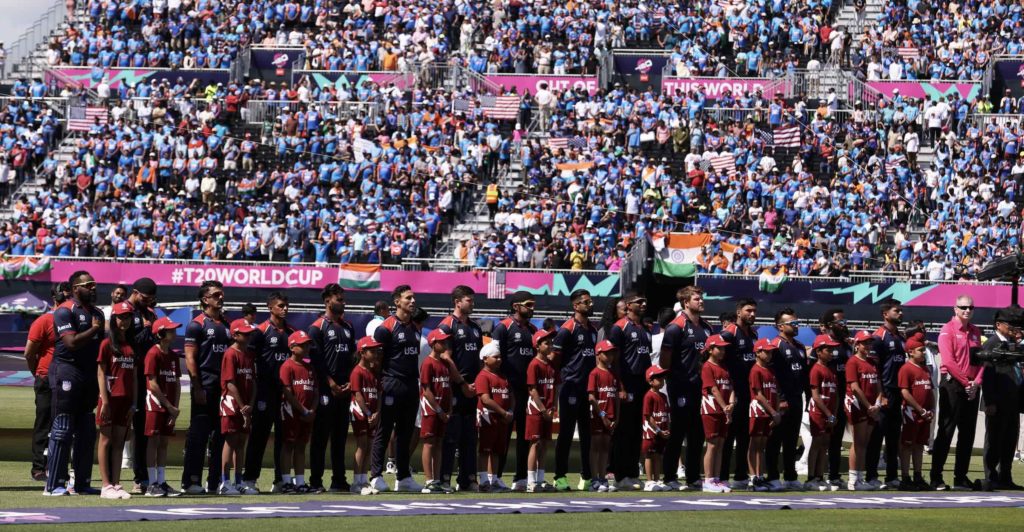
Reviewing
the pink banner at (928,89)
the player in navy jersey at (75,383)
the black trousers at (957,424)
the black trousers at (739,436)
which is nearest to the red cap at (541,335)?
the black trousers at (739,436)

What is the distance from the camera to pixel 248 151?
42.2 m

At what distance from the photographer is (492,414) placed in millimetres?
15539

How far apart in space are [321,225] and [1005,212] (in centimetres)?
1538

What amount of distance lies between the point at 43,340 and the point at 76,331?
75.5 inches

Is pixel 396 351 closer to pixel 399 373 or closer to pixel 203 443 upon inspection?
pixel 399 373

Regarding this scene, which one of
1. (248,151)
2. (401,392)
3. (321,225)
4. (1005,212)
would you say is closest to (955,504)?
(401,392)

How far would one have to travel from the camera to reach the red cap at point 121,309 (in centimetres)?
1384

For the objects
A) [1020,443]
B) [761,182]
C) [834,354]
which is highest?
[761,182]

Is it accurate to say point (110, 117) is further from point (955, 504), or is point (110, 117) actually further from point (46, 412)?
point (955, 504)

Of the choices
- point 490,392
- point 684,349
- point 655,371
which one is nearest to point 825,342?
point 684,349

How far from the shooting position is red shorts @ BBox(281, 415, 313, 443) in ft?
48.7

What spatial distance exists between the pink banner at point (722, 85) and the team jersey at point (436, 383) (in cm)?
2799

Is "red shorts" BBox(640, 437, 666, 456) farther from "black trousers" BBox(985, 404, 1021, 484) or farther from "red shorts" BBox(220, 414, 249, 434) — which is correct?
"red shorts" BBox(220, 414, 249, 434)

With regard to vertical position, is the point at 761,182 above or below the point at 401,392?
above
